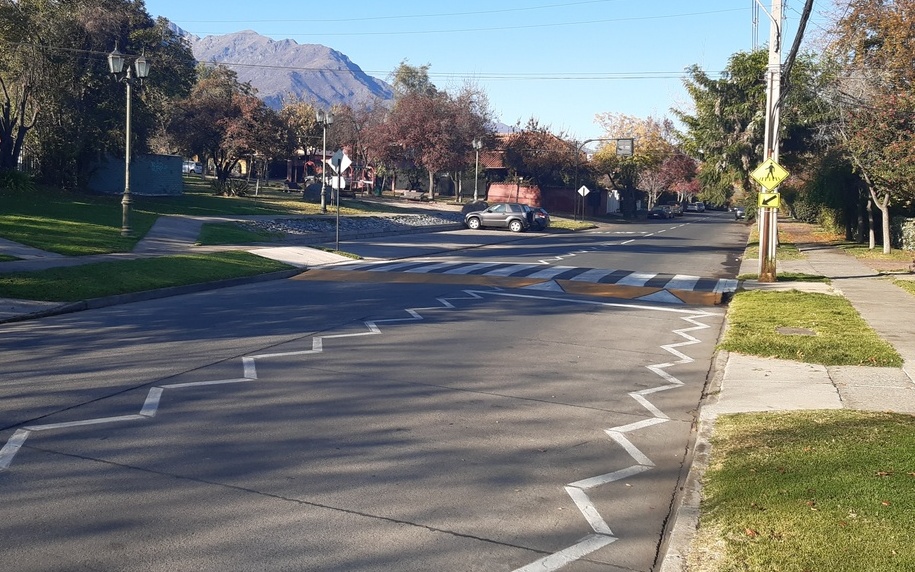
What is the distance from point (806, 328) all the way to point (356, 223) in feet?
96.9

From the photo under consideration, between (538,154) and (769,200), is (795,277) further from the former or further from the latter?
(538,154)

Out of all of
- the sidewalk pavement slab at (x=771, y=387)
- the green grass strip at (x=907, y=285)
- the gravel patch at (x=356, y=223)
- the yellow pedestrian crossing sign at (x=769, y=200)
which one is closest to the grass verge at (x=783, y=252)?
the green grass strip at (x=907, y=285)

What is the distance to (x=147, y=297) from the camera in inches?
671

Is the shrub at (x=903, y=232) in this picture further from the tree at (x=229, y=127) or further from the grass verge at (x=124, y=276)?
the tree at (x=229, y=127)

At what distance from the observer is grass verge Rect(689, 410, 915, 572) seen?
4.84 m

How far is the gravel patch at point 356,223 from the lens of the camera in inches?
1368

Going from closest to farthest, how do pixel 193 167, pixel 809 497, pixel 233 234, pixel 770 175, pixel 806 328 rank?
pixel 809 497
pixel 806 328
pixel 770 175
pixel 233 234
pixel 193 167

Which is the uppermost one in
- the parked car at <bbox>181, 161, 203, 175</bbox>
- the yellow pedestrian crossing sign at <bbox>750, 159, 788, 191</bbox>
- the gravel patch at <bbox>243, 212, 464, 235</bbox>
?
the parked car at <bbox>181, 161, 203, 175</bbox>

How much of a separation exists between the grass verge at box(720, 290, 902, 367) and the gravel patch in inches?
814

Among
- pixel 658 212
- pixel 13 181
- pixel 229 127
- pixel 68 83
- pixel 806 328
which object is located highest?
pixel 68 83

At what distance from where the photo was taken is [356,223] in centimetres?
4166

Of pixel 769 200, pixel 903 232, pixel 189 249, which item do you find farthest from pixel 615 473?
pixel 903 232

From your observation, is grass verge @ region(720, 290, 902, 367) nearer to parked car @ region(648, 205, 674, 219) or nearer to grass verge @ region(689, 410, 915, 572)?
grass verge @ region(689, 410, 915, 572)

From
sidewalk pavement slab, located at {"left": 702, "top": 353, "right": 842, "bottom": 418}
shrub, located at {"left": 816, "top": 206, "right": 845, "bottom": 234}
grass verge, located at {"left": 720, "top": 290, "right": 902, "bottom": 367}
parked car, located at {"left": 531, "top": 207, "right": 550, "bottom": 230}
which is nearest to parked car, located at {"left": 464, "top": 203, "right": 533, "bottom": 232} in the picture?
parked car, located at {"left": 531, "top": 207, "right": 550, "bottom": 230}
